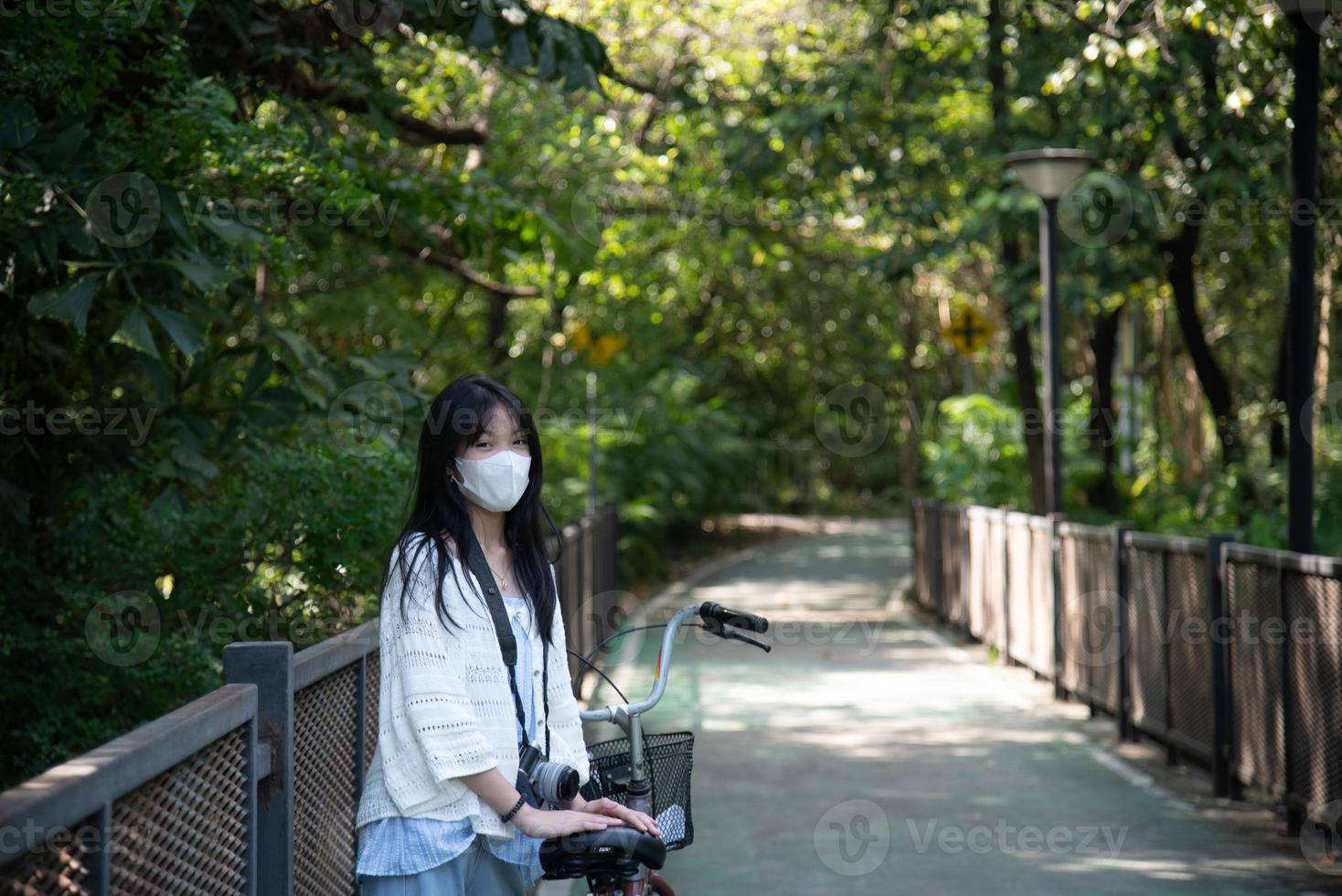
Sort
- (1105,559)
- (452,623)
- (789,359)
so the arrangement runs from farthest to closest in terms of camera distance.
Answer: (789,359) < (1105,559) < (452,623)

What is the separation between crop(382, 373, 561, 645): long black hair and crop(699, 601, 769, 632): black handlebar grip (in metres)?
0.46

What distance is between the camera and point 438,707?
10.4ft

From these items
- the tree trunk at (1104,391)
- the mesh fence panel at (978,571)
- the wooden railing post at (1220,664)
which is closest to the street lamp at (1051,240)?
the mesh fence panel at (978,571)

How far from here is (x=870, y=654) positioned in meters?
15.9

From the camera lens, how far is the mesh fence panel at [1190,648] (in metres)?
9.19

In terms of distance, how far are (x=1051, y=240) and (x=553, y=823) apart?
38.2 ft

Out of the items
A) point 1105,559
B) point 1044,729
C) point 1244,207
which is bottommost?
point 1044,729

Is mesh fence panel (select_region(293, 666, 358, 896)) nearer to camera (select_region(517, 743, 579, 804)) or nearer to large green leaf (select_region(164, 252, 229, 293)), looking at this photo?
camera (select_region(517, 743, 579, 804))

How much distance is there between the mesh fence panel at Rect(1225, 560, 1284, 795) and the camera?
8.12 m

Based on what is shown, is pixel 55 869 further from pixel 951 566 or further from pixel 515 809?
pixel 951 566

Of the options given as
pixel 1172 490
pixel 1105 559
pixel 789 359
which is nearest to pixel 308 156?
pixel 1105 559

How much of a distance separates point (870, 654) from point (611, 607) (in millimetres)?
2965

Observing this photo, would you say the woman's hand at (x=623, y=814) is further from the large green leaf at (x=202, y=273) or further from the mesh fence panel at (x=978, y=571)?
the mesh fence panel at (x=978, y=571)

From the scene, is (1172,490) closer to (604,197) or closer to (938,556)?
(938,556)
